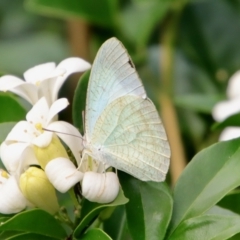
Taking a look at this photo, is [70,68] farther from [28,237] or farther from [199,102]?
[199,102]

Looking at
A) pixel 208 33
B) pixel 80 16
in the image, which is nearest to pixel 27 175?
pixel 80 16

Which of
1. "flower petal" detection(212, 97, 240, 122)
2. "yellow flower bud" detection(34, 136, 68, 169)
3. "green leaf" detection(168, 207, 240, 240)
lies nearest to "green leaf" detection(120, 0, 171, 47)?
"flower petal" detection(212, 97, 240, 122)

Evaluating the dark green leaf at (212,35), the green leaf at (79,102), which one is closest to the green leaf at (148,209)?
the green leaf at (79,102)

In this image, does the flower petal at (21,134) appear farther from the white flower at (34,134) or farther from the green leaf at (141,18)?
the green leaf at (141,18)

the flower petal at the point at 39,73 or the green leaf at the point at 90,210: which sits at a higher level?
the flower petal at the point at 39,73

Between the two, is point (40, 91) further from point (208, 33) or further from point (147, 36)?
point (208, 33)

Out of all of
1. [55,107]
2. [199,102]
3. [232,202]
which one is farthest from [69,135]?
[199,102]
